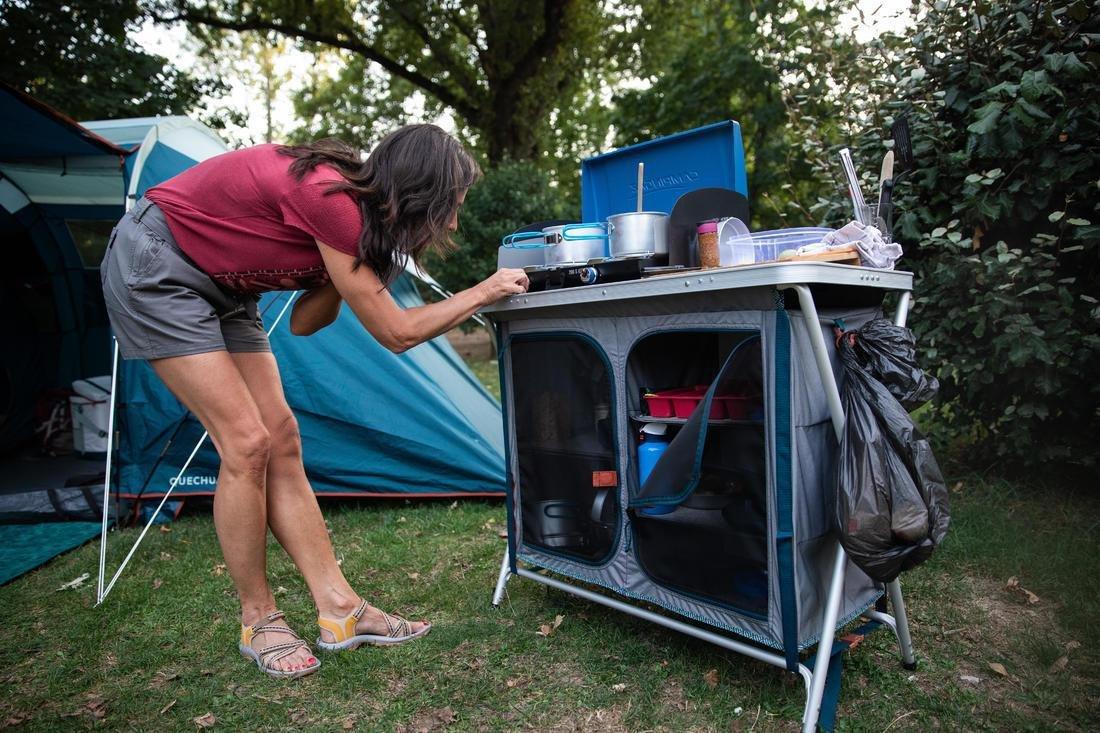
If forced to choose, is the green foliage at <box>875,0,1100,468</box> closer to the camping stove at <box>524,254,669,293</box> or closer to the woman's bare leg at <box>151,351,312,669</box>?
the camping stove at <box>524,254,669,293</box>

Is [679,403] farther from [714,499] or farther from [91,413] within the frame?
[91,413]

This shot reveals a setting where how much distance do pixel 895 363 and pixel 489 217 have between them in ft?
26.2

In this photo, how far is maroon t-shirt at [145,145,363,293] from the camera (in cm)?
192

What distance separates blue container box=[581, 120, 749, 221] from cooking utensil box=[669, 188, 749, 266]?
6cm

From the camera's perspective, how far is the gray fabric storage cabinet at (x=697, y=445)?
5.49ft

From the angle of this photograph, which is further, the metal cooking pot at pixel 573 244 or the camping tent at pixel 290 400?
the camping tent at pixel 290 400

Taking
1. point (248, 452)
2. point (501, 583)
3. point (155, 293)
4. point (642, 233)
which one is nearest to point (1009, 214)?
point (642, 233)

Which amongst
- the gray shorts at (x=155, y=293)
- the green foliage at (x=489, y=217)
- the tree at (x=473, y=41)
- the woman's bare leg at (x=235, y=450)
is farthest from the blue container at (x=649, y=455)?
the tree at (x=473, y=41)

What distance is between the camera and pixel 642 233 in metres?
2.10

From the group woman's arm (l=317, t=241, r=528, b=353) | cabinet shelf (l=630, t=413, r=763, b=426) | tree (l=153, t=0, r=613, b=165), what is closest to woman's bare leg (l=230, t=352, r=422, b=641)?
woman's arm (l=317, t=241, r=528, b=353)

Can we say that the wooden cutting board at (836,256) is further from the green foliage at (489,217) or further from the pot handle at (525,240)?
the green foliage at (489,217)

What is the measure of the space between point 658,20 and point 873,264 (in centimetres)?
1204

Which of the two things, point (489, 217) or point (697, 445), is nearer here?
point (697, 445)

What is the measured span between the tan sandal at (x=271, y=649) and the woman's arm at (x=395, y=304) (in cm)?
89
